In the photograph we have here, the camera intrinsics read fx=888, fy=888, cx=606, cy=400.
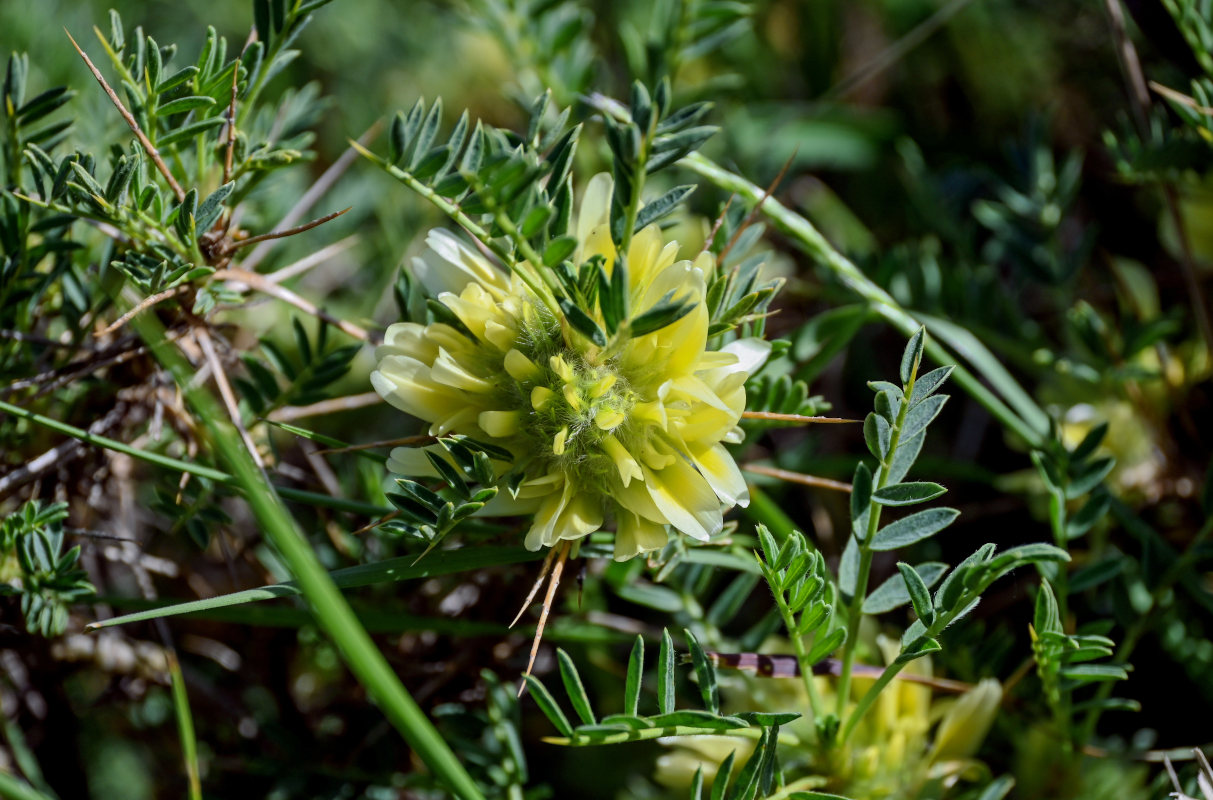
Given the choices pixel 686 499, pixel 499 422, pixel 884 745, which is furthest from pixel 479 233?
pixel 884 745

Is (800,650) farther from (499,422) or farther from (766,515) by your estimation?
(499,422)

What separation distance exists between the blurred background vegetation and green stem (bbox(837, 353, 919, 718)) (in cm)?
18

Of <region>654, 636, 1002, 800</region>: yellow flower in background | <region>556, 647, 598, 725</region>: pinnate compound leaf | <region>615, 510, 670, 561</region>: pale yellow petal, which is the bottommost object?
<region>654, 636, 1002, 800</region>: yellow flower in background

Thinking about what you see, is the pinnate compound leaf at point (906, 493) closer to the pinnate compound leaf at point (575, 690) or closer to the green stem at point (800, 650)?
the green stem at point (800, 650)

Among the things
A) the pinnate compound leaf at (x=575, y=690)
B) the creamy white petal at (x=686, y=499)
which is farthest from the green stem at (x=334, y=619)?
the creamy white petal at (x=686, y=499)

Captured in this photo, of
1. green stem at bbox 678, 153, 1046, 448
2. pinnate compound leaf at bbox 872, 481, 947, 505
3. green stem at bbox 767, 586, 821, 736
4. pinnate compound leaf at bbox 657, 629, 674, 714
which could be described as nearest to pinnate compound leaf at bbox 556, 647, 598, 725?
pinnate compound leaf at bbox 657, 629, 674, 714

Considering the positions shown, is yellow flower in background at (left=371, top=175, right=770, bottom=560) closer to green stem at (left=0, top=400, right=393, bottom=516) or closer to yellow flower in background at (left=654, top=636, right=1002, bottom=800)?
green stem at (left=0, top=400, right=393, bottom=516)

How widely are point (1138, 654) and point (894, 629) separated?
0.32 m

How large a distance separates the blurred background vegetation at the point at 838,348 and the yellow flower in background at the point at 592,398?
0.75ft

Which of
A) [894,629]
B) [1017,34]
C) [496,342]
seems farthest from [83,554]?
[1017,34]

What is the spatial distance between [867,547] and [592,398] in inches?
10.0

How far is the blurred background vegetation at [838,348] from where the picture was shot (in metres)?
0.93

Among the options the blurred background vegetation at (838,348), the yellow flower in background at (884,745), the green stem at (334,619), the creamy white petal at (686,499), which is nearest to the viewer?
the green stem at (334,619)

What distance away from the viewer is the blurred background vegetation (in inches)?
36.5
